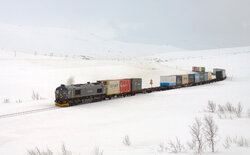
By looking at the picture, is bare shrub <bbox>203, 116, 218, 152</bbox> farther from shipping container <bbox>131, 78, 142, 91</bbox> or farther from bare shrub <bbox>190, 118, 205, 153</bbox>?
shipping container <bbox>131, 78, 142, 91</bbox>

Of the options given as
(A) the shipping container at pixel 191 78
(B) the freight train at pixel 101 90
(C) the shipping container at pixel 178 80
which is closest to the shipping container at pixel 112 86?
(B) the freight train at pixel 101 90

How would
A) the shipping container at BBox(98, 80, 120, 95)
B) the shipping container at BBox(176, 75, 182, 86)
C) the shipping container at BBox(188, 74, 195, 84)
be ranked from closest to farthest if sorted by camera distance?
the shipping container at BBox(98, 80, 120, 95)
the shipping container at BBox(176, 75, 182, 86)
the shipping container at BBox(188, 74, 195, 84)

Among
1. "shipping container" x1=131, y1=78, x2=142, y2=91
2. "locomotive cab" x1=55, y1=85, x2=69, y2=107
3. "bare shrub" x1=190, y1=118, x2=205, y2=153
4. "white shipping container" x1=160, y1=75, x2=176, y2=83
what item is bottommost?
"bare shrub" x1=190, y1=118, x2=205, y2=153

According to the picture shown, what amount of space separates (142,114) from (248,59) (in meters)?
82.7

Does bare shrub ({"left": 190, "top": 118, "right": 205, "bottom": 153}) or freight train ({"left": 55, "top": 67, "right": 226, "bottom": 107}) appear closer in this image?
bare shrub ({"left": 190, "top": 118, "right": 205, "bottom": 153})

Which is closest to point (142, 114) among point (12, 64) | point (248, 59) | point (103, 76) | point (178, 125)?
point (178, 125)

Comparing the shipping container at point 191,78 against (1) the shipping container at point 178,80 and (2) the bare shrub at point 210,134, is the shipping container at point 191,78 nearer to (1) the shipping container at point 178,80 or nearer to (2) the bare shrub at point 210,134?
(1) the shipping container at point 178,80

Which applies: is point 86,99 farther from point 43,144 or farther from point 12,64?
point 12,64

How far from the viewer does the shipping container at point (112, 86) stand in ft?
101

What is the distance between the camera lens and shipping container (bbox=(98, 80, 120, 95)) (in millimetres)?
30812

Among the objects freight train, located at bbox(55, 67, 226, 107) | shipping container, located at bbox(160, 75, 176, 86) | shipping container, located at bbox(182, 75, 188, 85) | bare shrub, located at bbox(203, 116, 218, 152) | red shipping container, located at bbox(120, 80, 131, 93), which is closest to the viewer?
bare shrub, located at bbox(203, 116, 218, 152)

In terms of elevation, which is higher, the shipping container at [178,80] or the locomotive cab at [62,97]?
the shipping container at [178,80]

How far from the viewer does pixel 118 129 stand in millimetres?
15625

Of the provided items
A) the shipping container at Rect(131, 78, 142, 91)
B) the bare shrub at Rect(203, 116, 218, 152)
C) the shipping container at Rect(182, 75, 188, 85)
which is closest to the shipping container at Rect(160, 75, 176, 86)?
the shipping container at Rect(182, 75, 188, 85)
